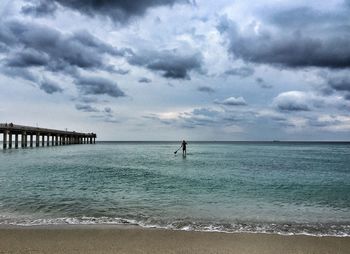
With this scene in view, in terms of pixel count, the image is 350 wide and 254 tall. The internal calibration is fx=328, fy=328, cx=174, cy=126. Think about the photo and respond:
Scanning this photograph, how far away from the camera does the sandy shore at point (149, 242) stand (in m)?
7.29

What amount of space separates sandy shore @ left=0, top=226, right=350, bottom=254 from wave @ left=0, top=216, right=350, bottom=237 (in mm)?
629

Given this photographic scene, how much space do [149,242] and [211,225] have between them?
265 centimetres

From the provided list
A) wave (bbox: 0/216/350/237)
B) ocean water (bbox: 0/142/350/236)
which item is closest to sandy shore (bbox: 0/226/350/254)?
wave (bbox: 0/216/350/237)

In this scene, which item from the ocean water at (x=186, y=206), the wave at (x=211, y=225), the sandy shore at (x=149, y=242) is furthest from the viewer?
the ocean water at (x=186, y=206)

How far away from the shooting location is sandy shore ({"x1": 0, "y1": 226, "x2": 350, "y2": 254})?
729cm

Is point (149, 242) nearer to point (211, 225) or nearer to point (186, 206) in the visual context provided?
point (211, 225)

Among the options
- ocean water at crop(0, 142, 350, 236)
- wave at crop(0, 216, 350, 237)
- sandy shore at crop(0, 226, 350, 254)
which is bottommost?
ocean water at crop(0, 142, 350, 236)

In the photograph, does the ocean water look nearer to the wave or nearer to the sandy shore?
the wave

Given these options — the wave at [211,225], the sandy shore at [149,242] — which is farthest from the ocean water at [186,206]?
the sandy shore at [149,242]

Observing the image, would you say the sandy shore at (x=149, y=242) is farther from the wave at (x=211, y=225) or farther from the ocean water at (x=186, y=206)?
the ocean water at (x=186, y=206)

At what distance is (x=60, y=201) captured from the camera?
14.0 meters

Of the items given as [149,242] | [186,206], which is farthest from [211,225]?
[186,206]

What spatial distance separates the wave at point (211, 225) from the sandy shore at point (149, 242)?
63 centimetres

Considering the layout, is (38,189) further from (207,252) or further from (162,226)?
(207,252)
